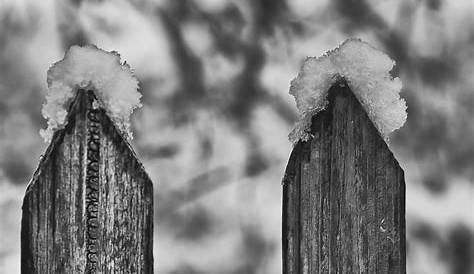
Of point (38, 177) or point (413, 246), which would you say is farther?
point (413, 246)

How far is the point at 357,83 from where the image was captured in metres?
1.18

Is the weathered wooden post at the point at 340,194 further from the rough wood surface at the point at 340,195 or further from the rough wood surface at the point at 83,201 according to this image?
the rough wood surface at the point at 83,201

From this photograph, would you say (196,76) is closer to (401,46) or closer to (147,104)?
(147,104)

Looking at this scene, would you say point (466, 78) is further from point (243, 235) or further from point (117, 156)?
point (117, 156)

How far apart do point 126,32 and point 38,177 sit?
1.41 meters

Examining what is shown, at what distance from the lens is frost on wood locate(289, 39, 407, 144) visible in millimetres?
1176

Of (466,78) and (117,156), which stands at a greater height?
(466,78)

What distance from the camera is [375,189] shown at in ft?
3.89

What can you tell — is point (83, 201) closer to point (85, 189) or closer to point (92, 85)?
point (85, 189)

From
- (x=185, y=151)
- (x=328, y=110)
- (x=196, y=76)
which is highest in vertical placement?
(x=196, y=76)

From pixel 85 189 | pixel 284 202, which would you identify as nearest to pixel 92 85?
pixel 85 189

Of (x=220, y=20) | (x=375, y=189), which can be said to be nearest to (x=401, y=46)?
(x=220, y=20)

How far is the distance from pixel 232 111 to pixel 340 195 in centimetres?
127

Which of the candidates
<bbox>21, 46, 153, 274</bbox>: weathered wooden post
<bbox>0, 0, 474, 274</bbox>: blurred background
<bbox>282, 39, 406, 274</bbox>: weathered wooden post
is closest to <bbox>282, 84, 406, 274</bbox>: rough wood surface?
<bbox>282, 39, 406, 274</bbox>: weathered wooden post
